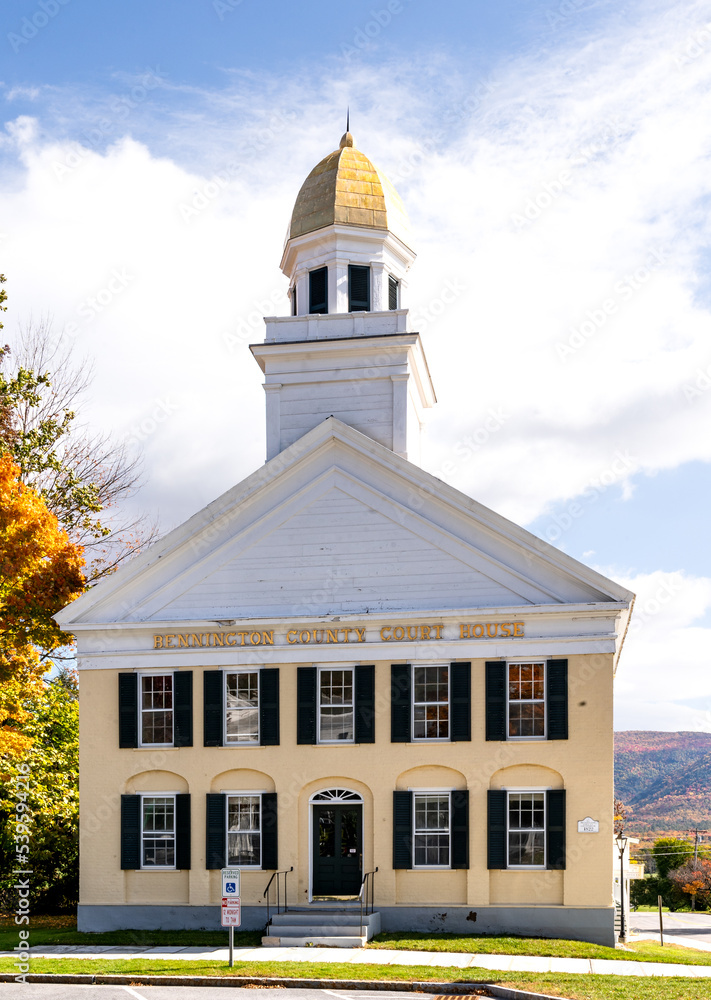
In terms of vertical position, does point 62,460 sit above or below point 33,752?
above

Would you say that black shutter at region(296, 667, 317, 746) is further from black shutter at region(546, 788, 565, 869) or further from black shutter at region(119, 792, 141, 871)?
black shutter at region(546, 788, 565, 869)

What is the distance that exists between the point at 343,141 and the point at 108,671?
1642 centimetres

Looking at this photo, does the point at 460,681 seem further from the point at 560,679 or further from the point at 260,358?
the point at 260,358

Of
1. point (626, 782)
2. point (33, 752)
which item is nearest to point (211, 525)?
point (33, 752)

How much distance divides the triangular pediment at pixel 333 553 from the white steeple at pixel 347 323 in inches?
85.8

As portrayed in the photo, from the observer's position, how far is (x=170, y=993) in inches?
643

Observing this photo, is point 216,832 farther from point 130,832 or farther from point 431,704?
point 431,704

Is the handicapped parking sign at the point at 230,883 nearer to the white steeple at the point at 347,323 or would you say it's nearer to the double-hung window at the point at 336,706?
the double-hung window at the point at 336,706

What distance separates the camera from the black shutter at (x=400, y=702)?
2236cm

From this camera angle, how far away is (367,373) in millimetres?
26047

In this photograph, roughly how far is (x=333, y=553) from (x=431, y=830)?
6.13 metres

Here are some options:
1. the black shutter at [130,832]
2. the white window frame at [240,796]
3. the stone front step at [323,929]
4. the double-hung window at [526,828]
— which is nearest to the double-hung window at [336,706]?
the white window frame at [240,796]

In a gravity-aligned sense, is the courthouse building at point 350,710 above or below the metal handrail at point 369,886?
above

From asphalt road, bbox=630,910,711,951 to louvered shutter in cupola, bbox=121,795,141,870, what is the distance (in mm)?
18650
